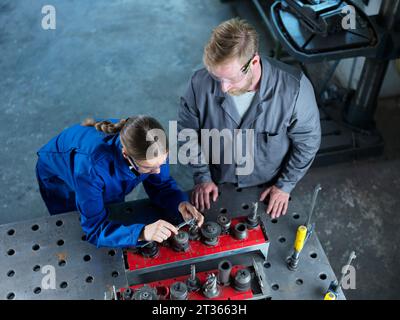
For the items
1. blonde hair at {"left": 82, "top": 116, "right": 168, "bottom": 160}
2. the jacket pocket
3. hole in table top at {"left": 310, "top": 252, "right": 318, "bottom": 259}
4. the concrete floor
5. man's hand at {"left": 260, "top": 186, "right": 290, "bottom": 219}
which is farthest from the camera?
the concrete floor

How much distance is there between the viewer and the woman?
4.14 feet

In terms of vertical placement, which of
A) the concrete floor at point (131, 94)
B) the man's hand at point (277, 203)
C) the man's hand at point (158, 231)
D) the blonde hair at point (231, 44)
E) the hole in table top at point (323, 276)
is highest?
the blonde hair at point (231, 44)

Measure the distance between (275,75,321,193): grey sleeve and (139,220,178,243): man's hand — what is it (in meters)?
0.47

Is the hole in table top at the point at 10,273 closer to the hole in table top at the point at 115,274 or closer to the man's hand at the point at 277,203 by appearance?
the hole in table top at the point at 115,274

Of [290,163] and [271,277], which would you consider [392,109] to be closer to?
[290,163]

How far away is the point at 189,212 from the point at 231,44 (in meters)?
0.55

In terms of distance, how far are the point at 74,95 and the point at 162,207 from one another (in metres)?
1.93

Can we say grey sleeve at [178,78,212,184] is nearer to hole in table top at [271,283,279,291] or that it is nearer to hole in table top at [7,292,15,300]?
hole in table top at [271,283,279,291]

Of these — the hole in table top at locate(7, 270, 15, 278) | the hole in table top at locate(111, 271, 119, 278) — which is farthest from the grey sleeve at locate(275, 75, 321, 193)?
the hole in table top at locate(7, 270, 15, 278)

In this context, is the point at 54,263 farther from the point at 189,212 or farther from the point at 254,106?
the point at 254,106

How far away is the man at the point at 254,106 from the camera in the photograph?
50.6 inches

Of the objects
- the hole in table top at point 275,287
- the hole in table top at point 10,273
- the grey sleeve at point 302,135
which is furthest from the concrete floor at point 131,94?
the hole in table top at point 10,273

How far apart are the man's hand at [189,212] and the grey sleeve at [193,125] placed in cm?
22

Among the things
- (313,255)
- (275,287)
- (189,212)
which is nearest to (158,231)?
(189,212)
